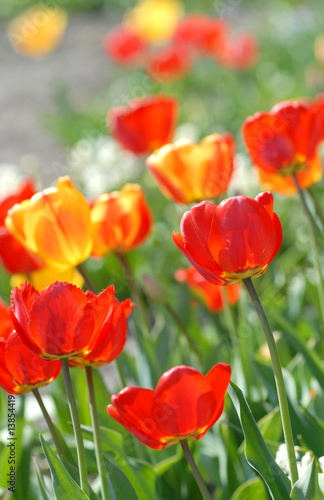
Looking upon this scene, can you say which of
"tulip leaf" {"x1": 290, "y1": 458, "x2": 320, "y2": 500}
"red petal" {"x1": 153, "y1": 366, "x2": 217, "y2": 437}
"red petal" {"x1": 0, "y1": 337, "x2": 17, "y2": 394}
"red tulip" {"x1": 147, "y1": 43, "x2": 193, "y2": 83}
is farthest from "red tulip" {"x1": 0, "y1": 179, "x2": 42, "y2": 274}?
"red tulip" {"x1": 147, "y1": 43, "x2": 193, "y2": 83}

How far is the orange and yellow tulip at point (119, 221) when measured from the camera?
1.37 metres

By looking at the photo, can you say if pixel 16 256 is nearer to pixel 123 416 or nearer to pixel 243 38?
pixel 123 416

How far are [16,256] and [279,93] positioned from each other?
3.32 metres

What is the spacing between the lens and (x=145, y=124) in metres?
1.81

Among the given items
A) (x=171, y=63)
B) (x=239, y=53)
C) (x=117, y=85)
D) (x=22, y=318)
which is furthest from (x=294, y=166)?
(x=117, y=85)

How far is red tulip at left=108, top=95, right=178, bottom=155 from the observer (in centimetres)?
180

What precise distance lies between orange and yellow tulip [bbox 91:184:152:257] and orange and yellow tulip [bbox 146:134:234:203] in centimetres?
7

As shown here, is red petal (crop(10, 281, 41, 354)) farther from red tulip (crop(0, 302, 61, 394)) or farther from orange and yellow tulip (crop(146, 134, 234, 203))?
orange and yellow tulip (crop(146, 134, 234, 203))

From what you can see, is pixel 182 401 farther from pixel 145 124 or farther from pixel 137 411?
pixel 145 124

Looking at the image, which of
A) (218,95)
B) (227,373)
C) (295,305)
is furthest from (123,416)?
(218,95)

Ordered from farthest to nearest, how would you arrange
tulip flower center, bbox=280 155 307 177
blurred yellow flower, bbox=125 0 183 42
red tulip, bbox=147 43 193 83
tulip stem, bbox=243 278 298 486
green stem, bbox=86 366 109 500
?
blurred yellow flower, bbox=125 0 183 42
red tulip, bbox=147 43 193 83
tulip flower center, bbox=280 155 307 177
green stem, bbox=86 366 109 500
tulip stem, bbox=243 278 298 486

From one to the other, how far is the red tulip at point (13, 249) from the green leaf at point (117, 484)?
512 millimetres

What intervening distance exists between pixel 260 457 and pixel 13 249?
0.72 meters

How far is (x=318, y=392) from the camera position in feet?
4.21
